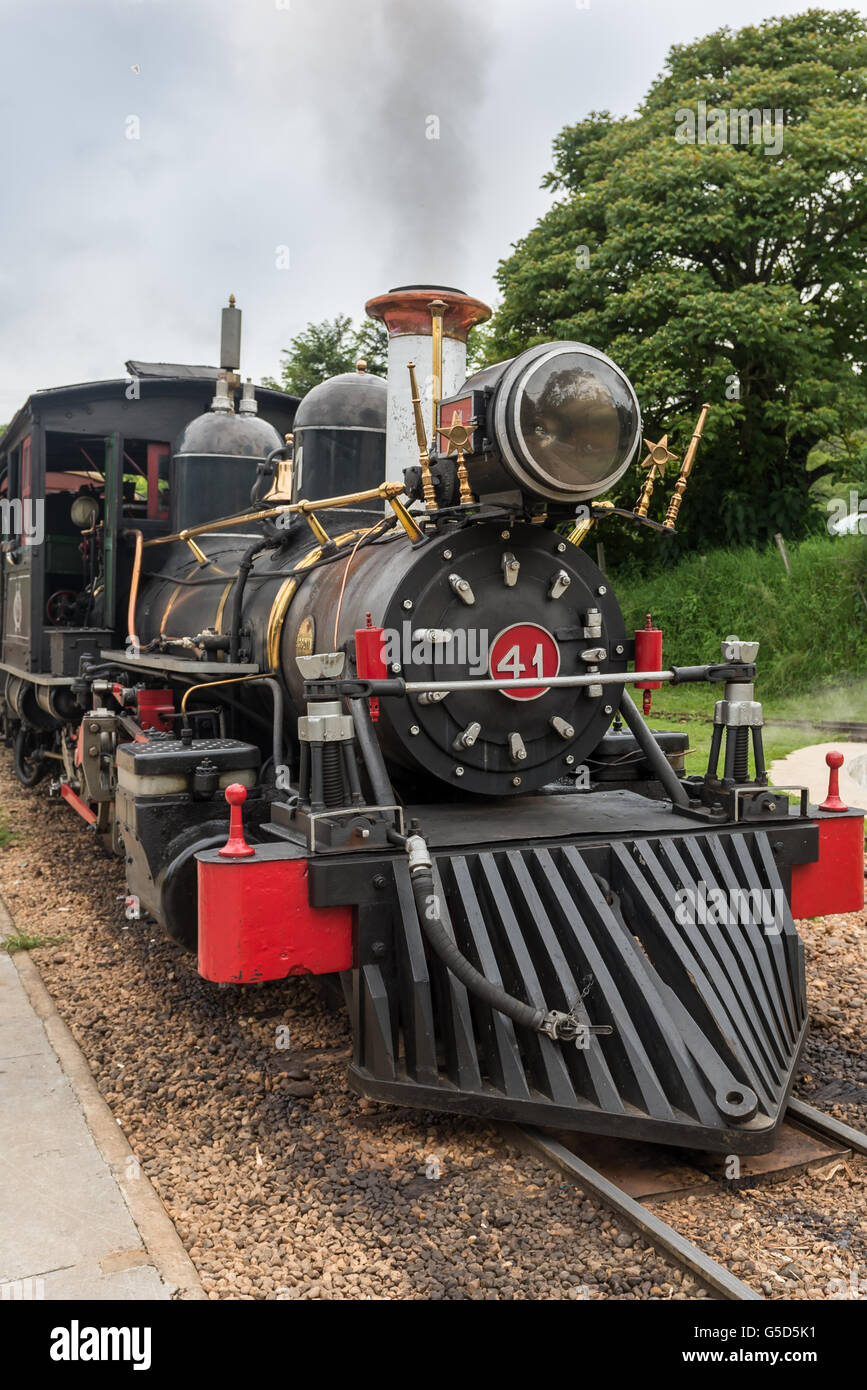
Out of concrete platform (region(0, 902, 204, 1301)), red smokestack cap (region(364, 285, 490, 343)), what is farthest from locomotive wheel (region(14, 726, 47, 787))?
red smokestack cap (region(364, 285, 490, 343))

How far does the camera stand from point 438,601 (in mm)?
3871

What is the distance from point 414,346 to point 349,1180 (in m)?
3.30

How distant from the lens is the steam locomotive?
3.30 metres

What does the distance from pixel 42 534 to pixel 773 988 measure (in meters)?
5.96

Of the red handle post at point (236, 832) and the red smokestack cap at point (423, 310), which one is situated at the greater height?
the red smokestack cap at point (423, 310)

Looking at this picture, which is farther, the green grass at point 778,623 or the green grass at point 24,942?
the green grass at point 778,623

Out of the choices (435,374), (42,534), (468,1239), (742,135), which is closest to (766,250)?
(742,135)

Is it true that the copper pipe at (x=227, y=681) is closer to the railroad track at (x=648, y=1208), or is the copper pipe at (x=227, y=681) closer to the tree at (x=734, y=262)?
the railroad track at (x=648, y=1208)

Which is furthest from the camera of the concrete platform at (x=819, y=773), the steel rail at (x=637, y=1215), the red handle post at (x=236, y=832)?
the concrete platform at (x=819, y=773)

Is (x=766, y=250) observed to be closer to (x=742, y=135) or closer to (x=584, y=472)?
(x=742, y=135)

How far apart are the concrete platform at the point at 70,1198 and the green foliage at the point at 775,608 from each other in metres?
11.2

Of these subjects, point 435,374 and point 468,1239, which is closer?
point 468,1239

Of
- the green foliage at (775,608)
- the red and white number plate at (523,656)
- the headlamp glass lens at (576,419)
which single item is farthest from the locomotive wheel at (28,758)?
the green foliage at (775,608)

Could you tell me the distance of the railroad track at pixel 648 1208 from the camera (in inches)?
101
